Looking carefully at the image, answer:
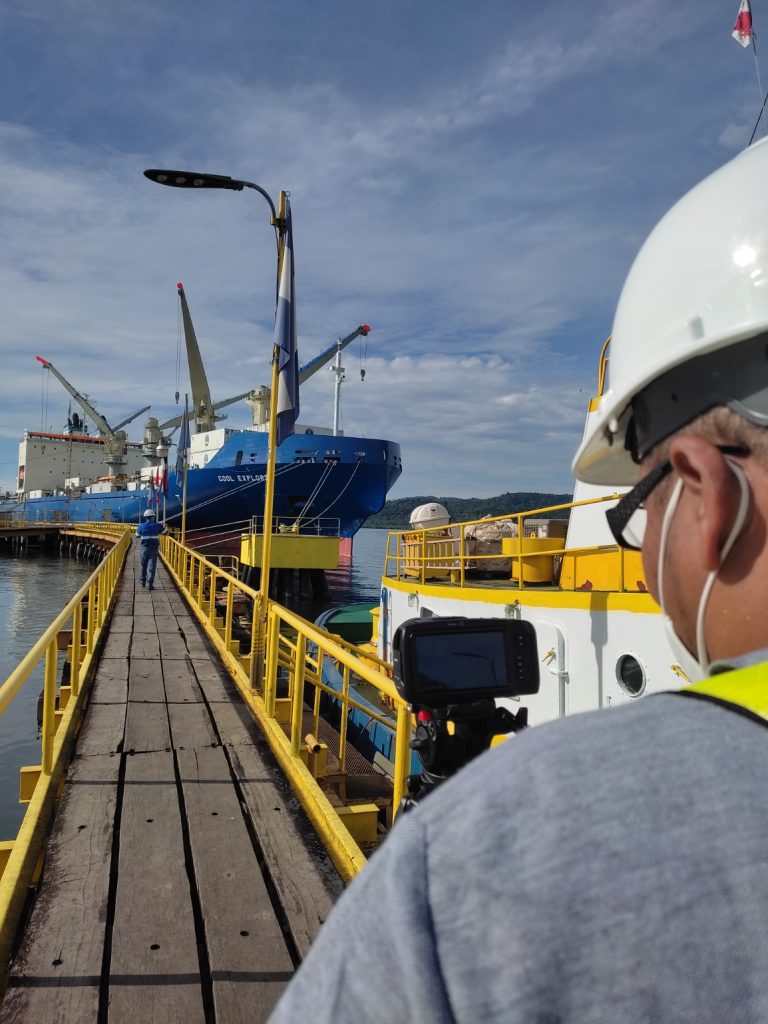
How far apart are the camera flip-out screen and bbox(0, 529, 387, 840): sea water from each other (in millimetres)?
8046

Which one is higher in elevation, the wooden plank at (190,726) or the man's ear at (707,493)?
the man's ear at (707,493)

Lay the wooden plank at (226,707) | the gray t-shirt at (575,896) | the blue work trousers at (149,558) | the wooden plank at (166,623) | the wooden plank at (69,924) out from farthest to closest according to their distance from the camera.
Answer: the blue work trousers at (149,558)
the wooden plank at (166,623)
the wooden plank at (226,707)
the wooden plank at (69,924)
the gray t-shirt at (575,896)

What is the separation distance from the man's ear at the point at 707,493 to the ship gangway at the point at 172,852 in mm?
2089

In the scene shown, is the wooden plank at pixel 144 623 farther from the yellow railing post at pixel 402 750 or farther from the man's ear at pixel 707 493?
the man's ear at pixel 707 493

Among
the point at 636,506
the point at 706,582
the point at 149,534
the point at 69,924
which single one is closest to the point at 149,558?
the point at 149,534

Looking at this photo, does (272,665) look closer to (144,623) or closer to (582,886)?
(582,886)

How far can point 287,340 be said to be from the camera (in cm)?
656

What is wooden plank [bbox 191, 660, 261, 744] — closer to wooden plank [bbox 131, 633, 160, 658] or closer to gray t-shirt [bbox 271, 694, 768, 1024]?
wooden plank [bbox 131, 633, 160, 658]

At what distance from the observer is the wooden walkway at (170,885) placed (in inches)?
94.0

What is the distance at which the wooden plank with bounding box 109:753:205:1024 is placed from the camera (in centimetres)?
233

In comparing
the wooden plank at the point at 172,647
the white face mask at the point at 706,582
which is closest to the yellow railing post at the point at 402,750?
the white face mask at the point at 706,582

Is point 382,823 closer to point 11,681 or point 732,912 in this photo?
point 11,681

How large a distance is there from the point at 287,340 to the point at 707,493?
6158 millimetres

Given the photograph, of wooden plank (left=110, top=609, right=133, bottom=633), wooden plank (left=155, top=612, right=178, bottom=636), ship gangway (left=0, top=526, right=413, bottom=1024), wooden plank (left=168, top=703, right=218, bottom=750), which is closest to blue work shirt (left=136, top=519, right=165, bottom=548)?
wooden plank (left=110, top=609, right=133, bottom=633)
